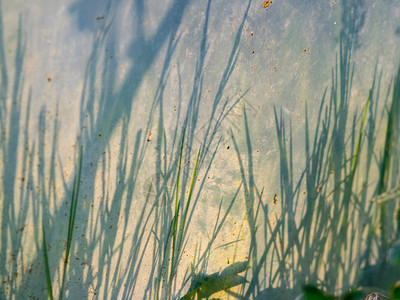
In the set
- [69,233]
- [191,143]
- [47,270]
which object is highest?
[191,143]

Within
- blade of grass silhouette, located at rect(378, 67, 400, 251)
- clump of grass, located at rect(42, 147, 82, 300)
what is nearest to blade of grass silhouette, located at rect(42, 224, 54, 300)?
clump of grass, located at rect(42, 147, 82, 300)

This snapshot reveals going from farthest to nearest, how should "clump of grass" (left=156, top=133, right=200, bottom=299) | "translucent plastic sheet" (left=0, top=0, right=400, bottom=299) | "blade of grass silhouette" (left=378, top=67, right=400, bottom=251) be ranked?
1. "blade of grass silhouette" (left=378, top=67, right=400, bottom=251)
2. "clump of grass" (left=156, top=133, right=200, bottom=299)
3. "translucent plastic sheet" (left=0, top=0, right=400, bottom=299)

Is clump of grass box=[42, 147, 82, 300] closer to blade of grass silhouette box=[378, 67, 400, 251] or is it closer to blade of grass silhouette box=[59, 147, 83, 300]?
blade of grass silhouette box=[59, 147, 83, 300]

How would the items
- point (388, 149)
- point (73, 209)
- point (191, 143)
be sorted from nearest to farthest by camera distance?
point (73, 209)
point (191, 143)
point (388, 149)

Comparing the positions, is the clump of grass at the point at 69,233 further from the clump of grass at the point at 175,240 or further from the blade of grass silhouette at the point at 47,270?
the clump of grass at the point at 175,240

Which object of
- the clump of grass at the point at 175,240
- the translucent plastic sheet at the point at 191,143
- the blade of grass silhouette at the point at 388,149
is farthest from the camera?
the blade of grass silhouette at the point at 388,149

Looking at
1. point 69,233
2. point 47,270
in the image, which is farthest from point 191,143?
point 47,270

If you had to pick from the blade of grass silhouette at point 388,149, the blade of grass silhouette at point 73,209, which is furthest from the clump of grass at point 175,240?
the blade of grass silhouette at point 388,149

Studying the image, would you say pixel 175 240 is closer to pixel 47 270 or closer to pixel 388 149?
pixel 47 270

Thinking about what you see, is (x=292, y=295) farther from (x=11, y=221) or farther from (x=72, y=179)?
(x=11, y=221)

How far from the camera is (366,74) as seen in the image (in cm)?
153

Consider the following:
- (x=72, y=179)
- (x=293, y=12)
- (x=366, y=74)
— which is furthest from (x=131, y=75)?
(x=366, y=74)

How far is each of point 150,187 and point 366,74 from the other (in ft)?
3.51

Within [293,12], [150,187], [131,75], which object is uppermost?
[293,12]
